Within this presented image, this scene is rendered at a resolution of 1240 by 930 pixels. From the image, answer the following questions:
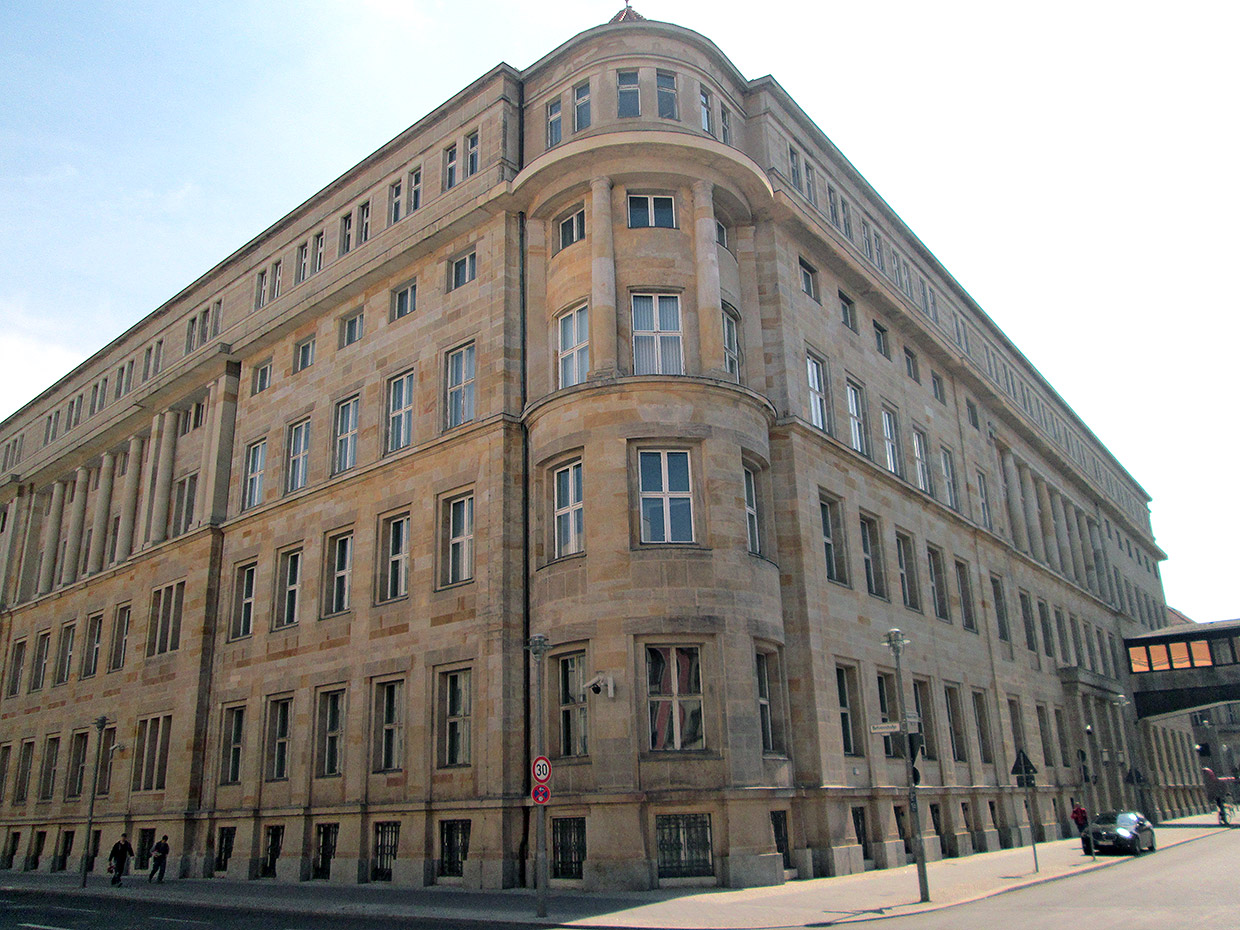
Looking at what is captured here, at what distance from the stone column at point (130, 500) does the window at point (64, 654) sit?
5.19 meters

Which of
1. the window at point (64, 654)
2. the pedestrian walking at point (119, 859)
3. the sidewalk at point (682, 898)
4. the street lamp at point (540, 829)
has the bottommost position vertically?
the sidewalk at point (682, 898)

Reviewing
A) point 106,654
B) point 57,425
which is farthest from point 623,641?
point 57,425

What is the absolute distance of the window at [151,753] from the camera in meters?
37.8

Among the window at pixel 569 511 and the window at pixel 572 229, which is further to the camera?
the window at pixel 572 229

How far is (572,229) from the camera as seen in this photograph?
98.2 feet

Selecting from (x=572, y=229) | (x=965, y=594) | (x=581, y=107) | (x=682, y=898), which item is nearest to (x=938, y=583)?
(x=965, y=594)

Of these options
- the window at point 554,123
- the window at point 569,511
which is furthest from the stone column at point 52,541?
the window at point 569,511

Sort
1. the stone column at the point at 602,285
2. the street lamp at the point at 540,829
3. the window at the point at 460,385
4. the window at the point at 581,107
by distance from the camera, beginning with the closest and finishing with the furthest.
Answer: the street lamp at the point at 540,829 → the stone column at the point at 602,285 → the window at the point at 581,107 → the window at the point at 460,385

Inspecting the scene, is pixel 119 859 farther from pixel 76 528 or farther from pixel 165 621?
pixel 76 528

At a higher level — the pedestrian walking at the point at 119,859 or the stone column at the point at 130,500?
the stone column at the point at 130,500

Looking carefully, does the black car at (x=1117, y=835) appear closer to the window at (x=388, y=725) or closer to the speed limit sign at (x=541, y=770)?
the speed limit sign at (x=541, y=770)

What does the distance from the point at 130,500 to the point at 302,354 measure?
1466cm

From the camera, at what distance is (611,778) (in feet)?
74.7

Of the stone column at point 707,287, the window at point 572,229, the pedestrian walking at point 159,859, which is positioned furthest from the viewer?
the pedestrian walking at point 159,859
